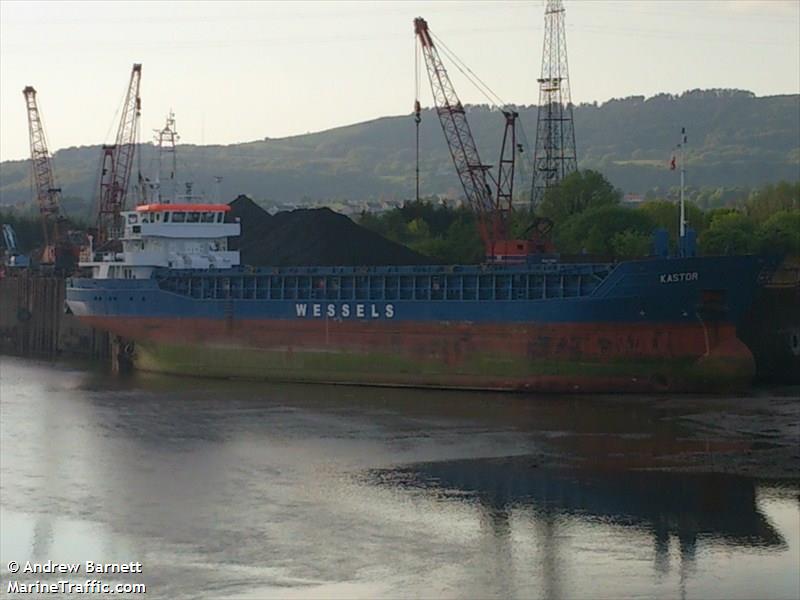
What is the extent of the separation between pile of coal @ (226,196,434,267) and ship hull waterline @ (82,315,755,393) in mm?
17973

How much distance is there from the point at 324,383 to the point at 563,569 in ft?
85.8

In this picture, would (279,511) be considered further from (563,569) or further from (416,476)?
(563,569)

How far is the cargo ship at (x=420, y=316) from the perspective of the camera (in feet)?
146

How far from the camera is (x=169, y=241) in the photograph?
59000mm

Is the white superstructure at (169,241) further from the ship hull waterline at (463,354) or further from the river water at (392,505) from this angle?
the river water at (392,505)

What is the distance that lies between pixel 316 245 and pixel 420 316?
86.7 ft

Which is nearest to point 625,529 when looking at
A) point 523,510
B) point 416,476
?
point 523,510

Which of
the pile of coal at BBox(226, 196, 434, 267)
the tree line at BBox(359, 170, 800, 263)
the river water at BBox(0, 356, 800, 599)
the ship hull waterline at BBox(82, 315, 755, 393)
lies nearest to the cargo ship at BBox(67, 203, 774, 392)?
the ship hull waterline at BBox(82, 315, 755, 393)

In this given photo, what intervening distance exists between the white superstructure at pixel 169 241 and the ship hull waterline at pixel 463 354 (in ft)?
9.85

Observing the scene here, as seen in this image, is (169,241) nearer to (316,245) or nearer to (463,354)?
(316,245)

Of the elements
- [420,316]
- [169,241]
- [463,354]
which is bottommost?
[463,354]

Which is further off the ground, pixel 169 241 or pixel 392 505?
pixel 169 241

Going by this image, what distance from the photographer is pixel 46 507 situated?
102 ft

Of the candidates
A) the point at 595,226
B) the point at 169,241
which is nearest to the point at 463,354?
the point at 169,241
